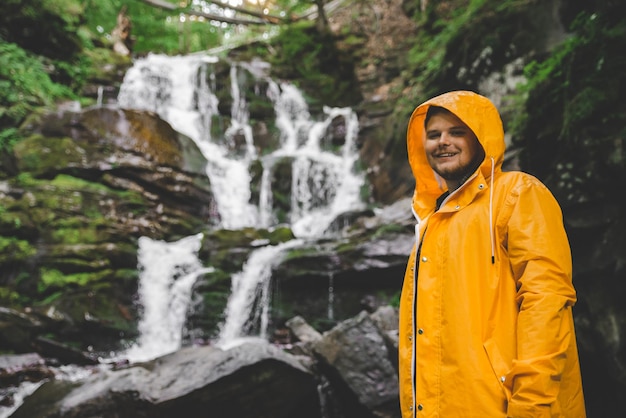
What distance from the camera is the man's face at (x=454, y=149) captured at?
2.08 meters

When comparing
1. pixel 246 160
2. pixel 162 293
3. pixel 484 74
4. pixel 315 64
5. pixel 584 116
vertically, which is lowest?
pixel 162 293

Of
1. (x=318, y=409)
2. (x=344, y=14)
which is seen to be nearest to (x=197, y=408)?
(x=318, y=409)

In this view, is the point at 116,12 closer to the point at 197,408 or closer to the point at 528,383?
the point at 197,408

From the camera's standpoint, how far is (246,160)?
52.2 feet

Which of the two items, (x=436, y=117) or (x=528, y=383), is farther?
(x=436, y=117)

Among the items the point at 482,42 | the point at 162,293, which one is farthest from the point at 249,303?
the point at 482,42

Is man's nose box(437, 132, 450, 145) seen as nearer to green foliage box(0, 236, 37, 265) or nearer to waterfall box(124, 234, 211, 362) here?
waterfall box(124, 234, 211, 362)

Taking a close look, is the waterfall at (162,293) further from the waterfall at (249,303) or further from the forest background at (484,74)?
the forest background at (484,74)

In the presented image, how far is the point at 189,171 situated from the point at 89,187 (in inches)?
120

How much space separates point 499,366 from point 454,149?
1.05 meters

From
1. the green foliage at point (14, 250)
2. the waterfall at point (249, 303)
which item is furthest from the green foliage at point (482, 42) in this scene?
the green foliage at point (14, 250)

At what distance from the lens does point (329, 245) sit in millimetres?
9688

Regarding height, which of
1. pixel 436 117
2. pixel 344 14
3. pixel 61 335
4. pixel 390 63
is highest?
pixel 344 14

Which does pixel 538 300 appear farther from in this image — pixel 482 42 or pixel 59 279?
pixel 59 279
